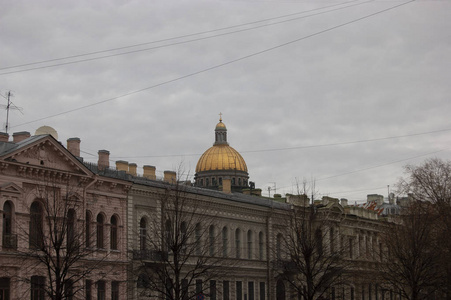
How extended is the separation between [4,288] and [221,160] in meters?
70.0

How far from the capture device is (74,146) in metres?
48.1

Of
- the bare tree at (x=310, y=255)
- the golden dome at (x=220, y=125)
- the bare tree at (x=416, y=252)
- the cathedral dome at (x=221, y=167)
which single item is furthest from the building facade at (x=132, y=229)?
the golden dome at (x=220, y=125)

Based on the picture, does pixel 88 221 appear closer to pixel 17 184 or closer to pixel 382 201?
pixel 17 184

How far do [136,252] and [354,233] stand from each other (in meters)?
30.8

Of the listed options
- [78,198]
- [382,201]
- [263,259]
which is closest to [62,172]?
[78,198]

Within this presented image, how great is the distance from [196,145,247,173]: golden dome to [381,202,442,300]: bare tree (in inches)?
1839

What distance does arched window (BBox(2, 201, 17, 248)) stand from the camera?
41050 mm

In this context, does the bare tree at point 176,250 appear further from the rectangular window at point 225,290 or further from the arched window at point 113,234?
the arched window at point 113,234

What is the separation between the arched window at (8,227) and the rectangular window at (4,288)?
167cm

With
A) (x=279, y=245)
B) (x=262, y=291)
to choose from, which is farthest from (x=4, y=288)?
(x=279, y=245)

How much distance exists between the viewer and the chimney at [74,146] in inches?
1889

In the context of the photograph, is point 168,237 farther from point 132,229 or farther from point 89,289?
point 132,229

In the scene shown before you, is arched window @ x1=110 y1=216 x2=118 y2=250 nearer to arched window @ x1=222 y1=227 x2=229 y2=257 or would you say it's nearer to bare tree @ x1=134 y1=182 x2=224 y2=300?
bare tree @ x1=134 y1=182 x2=224 y2=300

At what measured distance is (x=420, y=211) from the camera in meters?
61.2
